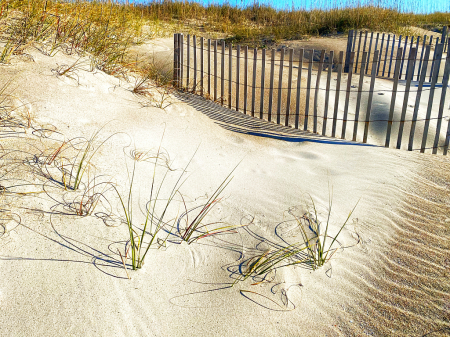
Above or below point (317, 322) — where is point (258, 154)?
above

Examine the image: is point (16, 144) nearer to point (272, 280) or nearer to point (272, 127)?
point (272, 280)

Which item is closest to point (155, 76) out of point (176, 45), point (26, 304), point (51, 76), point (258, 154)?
point (176, 45)

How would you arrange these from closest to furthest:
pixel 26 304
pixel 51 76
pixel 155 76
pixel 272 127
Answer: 1. pixel 26 304
2. pixel 51 76
3. pixel 272 127
4. pixel 155 76

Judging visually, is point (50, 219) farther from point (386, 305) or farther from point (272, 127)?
point (272, 127)

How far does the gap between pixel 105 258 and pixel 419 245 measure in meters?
2.52

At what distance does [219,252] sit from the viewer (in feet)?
9.78

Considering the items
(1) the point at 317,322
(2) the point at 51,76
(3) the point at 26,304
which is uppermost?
(2) the point at 51,76

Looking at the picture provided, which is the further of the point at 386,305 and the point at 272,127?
the point at 272,127

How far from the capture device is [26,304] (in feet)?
7.54

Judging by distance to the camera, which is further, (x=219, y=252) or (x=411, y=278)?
(x=219, y=252)

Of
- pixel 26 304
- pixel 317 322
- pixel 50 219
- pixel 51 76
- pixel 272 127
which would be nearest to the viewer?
pixel 26 304

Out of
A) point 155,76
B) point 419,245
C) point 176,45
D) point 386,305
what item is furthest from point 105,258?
point 176,45

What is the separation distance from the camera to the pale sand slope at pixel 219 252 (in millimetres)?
2387

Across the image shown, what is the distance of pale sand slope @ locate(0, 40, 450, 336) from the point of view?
2.39m
